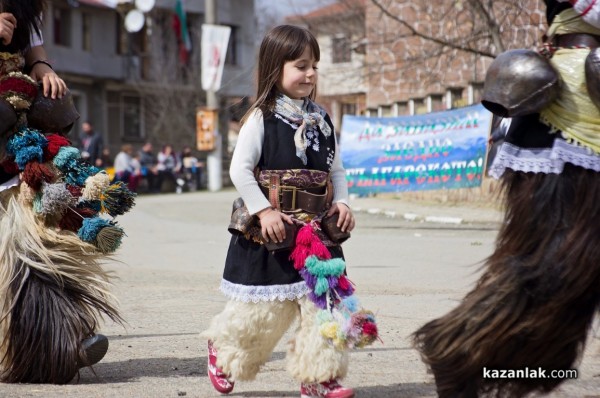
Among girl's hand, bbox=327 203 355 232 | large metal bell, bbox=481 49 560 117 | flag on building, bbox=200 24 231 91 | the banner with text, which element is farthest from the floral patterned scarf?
Answer: flag on building, bbox=200 24 231 91

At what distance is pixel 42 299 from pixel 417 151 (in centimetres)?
1196

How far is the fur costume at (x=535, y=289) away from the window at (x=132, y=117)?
139 ft

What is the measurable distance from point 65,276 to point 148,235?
980cm

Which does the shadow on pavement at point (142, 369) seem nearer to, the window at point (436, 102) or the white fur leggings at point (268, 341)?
the white fur leggings at point (268, 341)

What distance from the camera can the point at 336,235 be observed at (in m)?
4.33

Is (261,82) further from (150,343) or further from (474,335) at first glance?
(150,343)

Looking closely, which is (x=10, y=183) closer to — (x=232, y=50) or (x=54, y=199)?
(x=54, y=199)

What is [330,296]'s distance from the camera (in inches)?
168

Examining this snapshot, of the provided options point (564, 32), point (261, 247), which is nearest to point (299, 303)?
point (261, 247)

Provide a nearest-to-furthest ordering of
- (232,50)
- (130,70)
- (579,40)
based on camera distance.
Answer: (579,40) < (130,70) < (232,50)

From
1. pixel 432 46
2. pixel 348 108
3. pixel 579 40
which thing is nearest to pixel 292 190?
pixel 579 40

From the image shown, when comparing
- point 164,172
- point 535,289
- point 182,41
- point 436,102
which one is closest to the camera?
point 535,289

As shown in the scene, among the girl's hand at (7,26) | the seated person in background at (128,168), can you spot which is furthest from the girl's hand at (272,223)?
the seated person in background at (128,168)

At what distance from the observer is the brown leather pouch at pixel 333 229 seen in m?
4.33
